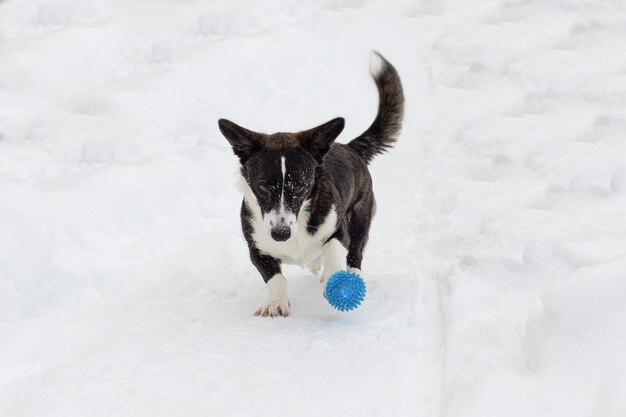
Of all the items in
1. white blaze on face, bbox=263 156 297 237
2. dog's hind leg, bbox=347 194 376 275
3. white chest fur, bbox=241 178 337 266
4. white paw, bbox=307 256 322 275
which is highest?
white blaze on face, bbox=263 156 297 237

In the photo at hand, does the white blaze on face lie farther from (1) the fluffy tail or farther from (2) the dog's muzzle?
(1) the fluffy tail

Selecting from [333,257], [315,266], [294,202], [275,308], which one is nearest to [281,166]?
[294,202]

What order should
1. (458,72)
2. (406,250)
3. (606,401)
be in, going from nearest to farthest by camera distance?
(606,401) < (406,250) < (458,72)

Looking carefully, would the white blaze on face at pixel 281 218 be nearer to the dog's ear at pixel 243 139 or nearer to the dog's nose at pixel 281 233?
the dog's nose at pixel 281 233

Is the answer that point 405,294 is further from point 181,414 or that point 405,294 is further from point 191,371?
point 181,414

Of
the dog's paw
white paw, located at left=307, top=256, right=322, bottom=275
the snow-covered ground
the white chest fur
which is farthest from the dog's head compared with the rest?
white paw, located at left=307, top=256, right=322, bottom=275

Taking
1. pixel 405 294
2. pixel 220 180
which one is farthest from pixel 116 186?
pixel 405 294

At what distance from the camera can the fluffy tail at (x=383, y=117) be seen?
5.70 metres

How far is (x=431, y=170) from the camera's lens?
23.4 ft

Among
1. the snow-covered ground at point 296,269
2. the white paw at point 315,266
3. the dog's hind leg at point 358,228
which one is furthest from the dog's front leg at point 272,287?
the white paw at point 315,266

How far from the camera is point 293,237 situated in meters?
4.54

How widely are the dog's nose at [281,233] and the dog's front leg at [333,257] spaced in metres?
0.58

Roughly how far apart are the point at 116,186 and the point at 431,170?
2.88 meters

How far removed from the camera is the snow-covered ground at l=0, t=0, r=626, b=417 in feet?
10.7
